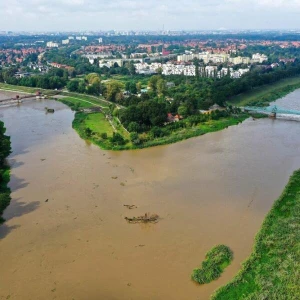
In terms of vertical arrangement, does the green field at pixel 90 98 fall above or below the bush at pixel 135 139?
below

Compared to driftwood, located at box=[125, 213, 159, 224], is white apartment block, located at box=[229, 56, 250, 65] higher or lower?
lower

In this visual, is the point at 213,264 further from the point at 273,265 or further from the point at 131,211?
the point at 131,211

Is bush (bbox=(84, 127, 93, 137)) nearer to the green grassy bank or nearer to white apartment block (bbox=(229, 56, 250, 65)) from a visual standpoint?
the green grassy bank

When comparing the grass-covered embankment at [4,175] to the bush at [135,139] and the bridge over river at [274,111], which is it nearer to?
the bush at [135,139]

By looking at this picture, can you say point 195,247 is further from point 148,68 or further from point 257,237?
point 148,68

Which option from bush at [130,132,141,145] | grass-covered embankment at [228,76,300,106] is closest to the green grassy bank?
bush at [130,132,141,145]

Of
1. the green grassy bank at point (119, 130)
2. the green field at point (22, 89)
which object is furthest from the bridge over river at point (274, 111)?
the green field at point (22, 89)
